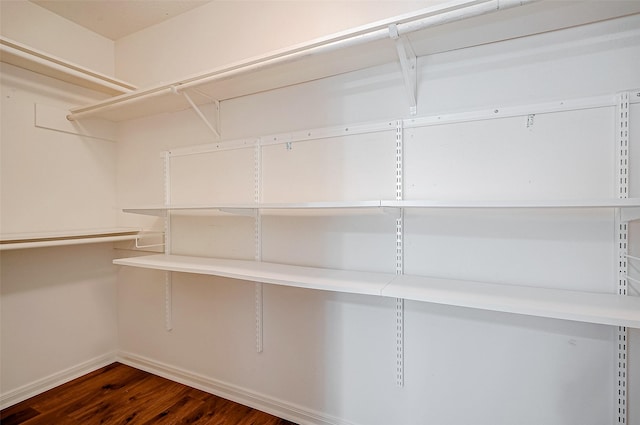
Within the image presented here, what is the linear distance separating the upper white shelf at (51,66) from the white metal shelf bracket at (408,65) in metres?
1.65

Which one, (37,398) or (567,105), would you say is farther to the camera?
(37,398)

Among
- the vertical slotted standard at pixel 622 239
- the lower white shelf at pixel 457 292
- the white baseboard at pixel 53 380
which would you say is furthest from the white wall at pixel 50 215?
the vertical slotted standard at pixel 622 239

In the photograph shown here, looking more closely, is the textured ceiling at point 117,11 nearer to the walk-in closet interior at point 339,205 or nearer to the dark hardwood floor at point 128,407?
the walk-in closet interior at point 339,205

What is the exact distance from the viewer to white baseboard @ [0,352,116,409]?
1.73 metres

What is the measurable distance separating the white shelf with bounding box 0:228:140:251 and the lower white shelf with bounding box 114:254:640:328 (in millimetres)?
589

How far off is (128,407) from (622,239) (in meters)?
2.41

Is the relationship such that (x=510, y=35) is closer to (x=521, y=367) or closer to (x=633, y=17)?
(x=633, y=17)

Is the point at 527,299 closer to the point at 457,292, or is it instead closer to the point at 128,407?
the point at 457,292

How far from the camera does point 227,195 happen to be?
5.86 ft

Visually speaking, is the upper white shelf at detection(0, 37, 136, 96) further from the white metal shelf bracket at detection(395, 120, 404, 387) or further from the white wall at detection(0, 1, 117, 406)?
the white metal shelf bracket at detection(395, 120, 404, 387)

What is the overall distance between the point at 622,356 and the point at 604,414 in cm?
22

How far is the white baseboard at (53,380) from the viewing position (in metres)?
1.73

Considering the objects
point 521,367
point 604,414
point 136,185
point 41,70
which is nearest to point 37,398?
point 136,185

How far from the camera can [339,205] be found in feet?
3.82
